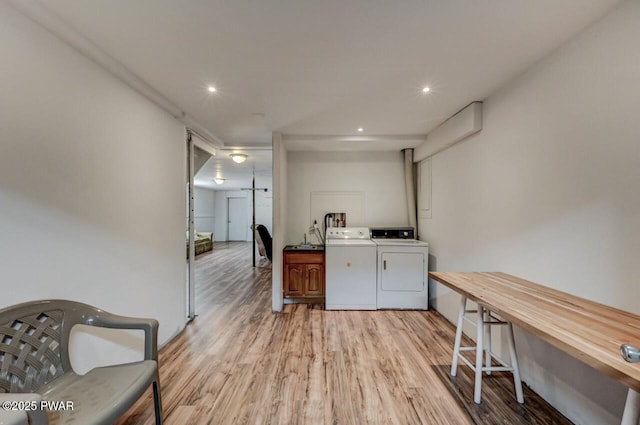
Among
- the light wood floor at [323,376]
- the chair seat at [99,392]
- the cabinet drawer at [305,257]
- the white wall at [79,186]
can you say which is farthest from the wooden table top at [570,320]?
the white wall at [79,186]

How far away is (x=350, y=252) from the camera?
3.43 m

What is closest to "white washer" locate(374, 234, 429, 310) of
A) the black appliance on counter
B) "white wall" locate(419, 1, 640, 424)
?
the black appliance on counter

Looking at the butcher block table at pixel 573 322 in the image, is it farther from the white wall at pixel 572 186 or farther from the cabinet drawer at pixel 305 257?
the cabinet drawer at pixel 305 257

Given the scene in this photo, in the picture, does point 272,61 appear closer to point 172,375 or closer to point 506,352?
point 172,375

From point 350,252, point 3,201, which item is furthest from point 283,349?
point 3,201

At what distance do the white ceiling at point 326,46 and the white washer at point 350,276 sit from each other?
1800 mm

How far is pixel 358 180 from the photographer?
416 cm

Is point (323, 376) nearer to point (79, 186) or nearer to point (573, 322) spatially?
point (573, 322)

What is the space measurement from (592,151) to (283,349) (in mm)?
2742

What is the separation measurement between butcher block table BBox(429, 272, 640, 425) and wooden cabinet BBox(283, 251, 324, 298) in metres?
2.02

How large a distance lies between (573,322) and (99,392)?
2.26 m

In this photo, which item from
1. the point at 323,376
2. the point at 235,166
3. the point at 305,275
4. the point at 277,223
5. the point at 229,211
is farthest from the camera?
the point at 229,211

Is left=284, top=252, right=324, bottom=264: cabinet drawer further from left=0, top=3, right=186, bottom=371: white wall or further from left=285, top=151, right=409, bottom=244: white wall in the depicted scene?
left=0, top=3, right=186, bottom=371: white wall

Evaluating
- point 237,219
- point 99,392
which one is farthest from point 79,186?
point 237,219
